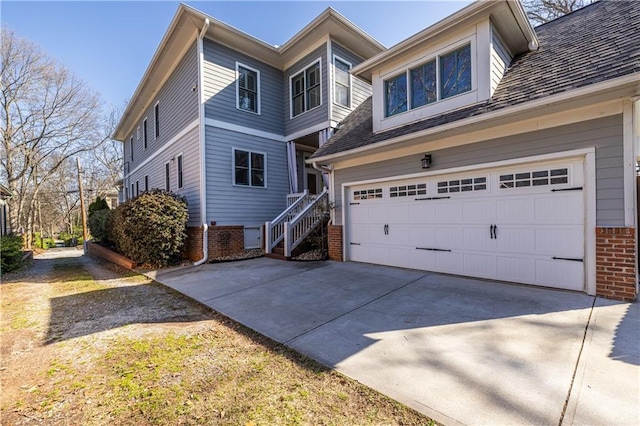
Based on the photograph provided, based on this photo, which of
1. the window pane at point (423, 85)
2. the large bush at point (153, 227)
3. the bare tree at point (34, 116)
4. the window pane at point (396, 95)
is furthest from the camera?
the bare tree at point (34, 116)

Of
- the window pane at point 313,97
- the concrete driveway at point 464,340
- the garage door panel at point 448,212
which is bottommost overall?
the concrete driveway at point 464,340

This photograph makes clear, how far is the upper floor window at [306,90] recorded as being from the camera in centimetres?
1008

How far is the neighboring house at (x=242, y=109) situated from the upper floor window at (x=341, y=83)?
0.11 feet

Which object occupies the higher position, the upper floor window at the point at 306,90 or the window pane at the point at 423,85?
the upper floor window at the point at 306,90

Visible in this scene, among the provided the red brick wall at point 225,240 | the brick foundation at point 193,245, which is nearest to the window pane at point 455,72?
the red brick wall at point 225,240

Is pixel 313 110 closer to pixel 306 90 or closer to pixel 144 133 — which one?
pixel 306 90

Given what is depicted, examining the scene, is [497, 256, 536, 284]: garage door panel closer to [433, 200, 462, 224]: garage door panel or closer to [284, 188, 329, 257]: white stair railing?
[433, 200, 462, 224]: garage door panel

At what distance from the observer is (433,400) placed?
2176mm

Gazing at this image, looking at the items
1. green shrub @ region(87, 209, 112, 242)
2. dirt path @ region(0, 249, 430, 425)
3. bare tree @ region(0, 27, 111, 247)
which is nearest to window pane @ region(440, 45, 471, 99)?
dirt path @ region(0, 249, 430, 425)

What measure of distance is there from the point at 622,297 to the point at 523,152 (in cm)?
256

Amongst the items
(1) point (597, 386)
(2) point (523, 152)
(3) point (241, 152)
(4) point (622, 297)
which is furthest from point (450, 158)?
(3) point (241, 152)

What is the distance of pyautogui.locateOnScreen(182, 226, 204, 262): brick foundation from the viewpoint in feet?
29.8

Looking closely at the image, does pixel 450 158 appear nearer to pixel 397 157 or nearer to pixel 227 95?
pixel 397 157

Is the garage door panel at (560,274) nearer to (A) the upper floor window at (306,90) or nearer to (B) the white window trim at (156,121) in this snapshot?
(A) the upper floor window at (306,90)
